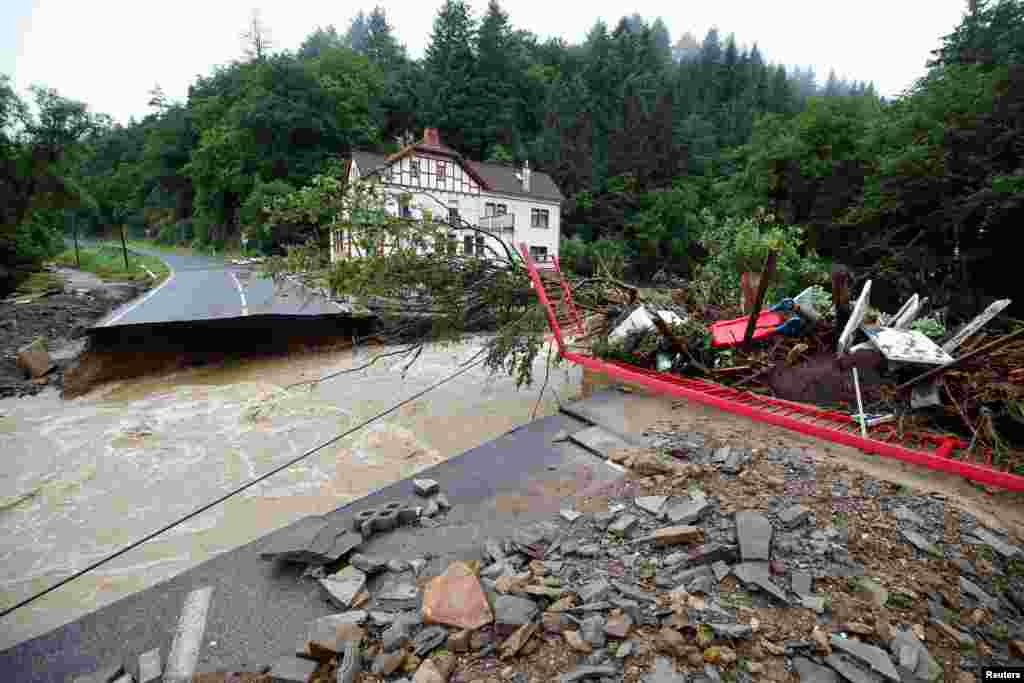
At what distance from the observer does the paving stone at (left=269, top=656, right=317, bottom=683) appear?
2.13 meters

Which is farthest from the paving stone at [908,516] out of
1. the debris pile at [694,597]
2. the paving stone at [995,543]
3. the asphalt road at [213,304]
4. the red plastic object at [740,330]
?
the asphalt road at [213,304]

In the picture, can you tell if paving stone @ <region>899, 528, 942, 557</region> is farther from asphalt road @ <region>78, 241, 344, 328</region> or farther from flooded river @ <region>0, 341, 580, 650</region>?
asphalt road @ <region>78, 241, 344, 328</region>

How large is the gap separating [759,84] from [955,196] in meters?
54.1

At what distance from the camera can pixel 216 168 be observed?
3991cm

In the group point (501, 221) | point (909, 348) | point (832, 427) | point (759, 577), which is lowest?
point (759, 577)

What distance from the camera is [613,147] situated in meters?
39.7

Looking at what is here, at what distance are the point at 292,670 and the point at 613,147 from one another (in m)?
42.8

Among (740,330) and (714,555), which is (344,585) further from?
(740,330)

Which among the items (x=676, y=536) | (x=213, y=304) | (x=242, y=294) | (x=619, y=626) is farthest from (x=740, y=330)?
(x=242, y=294)

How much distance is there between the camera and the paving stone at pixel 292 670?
213 centimetres

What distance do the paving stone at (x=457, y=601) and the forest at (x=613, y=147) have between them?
5.44 meters

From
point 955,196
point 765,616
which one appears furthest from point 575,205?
point 765,616

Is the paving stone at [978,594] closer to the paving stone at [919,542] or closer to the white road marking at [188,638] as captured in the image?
the paving stone at [919,542]

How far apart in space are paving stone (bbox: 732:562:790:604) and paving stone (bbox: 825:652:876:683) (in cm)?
30
